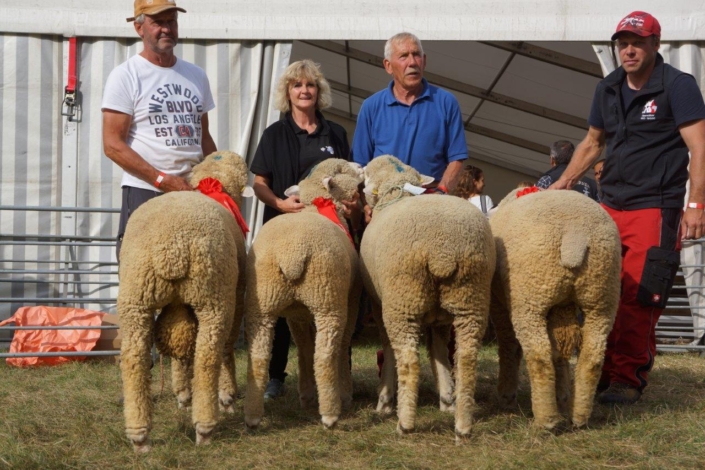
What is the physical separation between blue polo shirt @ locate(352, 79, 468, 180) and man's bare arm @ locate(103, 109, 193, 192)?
55.4 inches

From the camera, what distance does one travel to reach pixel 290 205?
4.97 m

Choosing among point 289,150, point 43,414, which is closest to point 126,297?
point 43,414

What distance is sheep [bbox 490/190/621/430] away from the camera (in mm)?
3963

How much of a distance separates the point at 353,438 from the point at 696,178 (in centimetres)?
238

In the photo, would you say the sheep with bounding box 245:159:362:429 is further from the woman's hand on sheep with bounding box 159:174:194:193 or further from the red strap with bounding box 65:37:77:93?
the red strap with bounding box 65:37:77:93

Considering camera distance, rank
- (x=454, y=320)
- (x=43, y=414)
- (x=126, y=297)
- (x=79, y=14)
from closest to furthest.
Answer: (x=126, y=297) < (x=454, y=320) < (x=43, y=414) < (x=79, y=14)

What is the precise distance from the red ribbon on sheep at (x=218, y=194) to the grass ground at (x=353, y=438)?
1116 mm

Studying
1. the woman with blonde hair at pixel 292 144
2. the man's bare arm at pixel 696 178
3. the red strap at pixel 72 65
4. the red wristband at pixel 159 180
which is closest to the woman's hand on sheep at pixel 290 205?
the woman with blonde hair at pixel 292 144

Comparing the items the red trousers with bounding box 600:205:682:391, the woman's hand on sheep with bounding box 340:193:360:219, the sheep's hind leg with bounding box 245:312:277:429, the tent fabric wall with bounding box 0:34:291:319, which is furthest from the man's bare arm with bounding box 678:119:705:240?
the tent fabric wall with bounding box 0:34:291:319

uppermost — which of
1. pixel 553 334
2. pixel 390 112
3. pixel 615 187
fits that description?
pixel 390 112

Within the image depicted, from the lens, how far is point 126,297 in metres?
3.81

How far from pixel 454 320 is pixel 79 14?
4.79 metres

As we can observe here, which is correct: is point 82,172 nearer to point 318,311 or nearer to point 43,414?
point 43,414

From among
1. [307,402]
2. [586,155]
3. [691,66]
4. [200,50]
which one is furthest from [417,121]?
[691,66]
